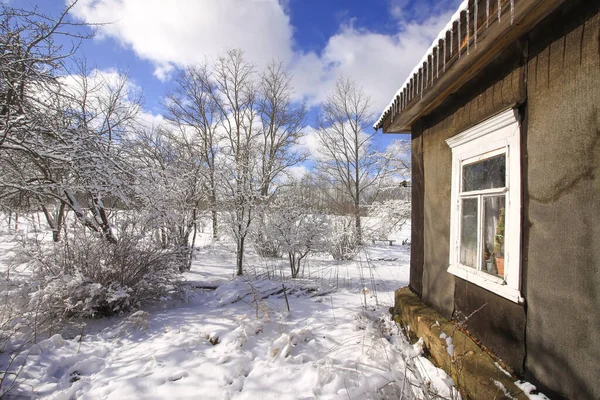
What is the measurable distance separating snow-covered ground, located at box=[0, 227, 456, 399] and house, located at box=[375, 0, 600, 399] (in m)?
0.75

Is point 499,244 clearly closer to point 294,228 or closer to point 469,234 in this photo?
point 469,234

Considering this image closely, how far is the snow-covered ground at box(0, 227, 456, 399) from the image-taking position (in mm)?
2312

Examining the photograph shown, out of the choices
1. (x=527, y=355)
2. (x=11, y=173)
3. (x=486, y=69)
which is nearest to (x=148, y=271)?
(x=11, y=173)

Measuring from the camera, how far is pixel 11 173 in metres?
4.18

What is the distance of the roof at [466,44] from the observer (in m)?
1.58

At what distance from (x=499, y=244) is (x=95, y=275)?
4.97 meters

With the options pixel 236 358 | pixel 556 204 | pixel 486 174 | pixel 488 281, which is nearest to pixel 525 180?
pixel 556 204

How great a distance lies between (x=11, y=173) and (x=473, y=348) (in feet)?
20.9

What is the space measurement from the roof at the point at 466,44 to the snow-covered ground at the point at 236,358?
2.40 meters

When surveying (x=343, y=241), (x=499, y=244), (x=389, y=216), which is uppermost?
(x=389, y=216)

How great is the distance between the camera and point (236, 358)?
2.82 metres

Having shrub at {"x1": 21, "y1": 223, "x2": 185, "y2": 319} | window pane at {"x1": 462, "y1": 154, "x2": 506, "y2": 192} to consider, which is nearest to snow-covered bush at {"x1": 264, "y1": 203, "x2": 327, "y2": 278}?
shrub at {"x1": 21, "y1": 223, "x2": 185, "y2": 319}

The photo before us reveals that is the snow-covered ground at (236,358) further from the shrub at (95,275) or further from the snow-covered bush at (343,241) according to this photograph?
the snow-covered bush at (343,241)

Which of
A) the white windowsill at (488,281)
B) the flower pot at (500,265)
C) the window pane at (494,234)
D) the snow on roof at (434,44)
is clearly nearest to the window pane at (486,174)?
the window pane at (494,234)
